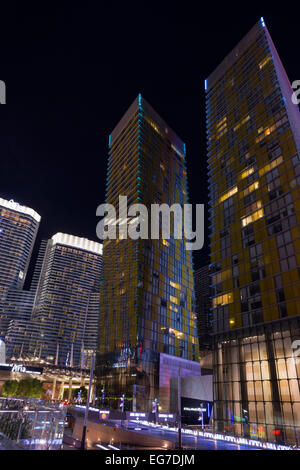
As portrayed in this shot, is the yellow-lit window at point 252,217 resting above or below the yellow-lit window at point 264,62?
below

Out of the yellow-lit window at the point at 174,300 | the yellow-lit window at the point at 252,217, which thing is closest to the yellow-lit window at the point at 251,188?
the yellow-lit window at the point at 252,217

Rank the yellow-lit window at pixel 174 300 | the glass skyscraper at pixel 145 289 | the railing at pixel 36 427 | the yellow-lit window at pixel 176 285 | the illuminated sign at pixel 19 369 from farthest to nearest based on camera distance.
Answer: the illuminated sign at pixel 19 369, the yellow-lit window at pixel 176 285, the yellow-lit window at pixel 174 300, the glass skyscraper at pixel 145 289, the railing at pixel 36 427

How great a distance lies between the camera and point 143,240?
104250 mm

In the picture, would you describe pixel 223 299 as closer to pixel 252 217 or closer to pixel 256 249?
pixel 256 249

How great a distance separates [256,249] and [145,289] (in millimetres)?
45175

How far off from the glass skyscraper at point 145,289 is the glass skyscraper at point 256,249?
32906 millimetres

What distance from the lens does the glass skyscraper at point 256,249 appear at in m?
50.2

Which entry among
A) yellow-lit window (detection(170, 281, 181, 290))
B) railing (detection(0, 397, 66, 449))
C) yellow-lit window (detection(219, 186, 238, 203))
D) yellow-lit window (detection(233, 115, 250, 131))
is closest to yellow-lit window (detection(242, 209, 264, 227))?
yellow-lit window (detection(219, 186, 238, 203))

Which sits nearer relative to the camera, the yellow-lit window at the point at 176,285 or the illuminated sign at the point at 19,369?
the yellow-lit window at the point at 176,285

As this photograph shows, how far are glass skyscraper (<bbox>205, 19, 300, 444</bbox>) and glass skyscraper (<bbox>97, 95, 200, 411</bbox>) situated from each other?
108 feet

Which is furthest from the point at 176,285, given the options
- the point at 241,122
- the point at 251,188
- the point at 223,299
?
the point at 241,122

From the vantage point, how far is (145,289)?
324 ft

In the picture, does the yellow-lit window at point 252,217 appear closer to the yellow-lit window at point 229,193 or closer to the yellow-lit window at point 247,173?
the yellow-lit window at point 229,193

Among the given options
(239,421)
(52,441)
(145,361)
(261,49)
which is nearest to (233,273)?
(239,421)
